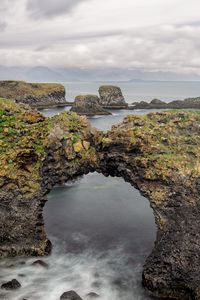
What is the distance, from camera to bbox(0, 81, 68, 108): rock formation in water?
159125 mm

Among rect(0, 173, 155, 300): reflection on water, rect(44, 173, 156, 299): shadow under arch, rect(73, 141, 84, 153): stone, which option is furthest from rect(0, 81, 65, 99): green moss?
rect(73, 141, 84, 153): stone

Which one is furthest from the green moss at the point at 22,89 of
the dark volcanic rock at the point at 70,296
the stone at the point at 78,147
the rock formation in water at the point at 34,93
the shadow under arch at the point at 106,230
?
the dark volcanic rock at the point at 70,296

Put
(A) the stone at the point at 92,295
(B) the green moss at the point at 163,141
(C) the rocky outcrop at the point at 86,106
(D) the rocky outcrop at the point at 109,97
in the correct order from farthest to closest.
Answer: (D) the rocky outcrop at the point at 109,97, (C) the rocky outcrop at the point at 86,106, (B) the green moss at the point at 163,141, (A) the stone at the point at 92,295

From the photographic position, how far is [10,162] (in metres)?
33.1

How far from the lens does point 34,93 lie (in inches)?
6545

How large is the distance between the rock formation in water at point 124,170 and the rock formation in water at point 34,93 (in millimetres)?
123118

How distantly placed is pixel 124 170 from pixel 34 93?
458 ft

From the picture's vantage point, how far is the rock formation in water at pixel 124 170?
93.6 feet

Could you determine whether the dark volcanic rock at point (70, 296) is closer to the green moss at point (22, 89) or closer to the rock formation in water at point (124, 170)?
the rock formation in water at point (124, 170)

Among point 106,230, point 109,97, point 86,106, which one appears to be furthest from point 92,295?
point 109,97

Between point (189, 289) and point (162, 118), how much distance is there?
14353 millimetres

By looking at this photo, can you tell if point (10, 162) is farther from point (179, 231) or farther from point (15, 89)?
point (15, 89)

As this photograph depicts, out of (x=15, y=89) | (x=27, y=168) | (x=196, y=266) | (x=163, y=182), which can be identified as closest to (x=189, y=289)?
(x=196, y=266)

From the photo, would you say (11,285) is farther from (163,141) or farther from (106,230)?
(163,141)
